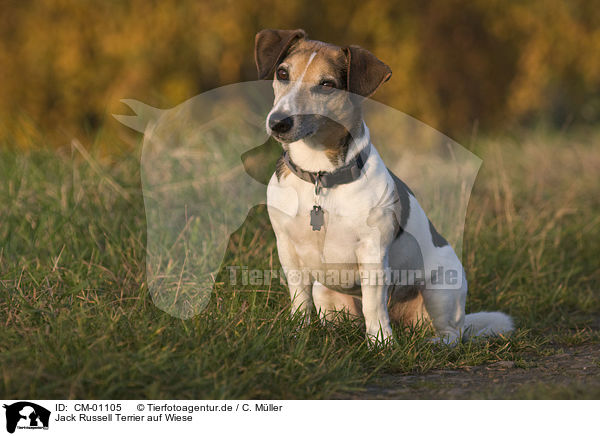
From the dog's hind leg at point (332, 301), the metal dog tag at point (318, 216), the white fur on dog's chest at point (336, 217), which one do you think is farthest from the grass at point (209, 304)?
the metal dog tag at point (318, 216)

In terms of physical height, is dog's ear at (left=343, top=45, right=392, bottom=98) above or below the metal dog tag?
above

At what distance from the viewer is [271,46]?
11.5 ft

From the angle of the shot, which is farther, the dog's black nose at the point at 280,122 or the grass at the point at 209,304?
the dog's black nose at the point at 280,122

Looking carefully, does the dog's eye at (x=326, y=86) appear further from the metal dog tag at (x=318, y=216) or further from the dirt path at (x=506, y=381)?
the dirt path at (x=506, y=381)

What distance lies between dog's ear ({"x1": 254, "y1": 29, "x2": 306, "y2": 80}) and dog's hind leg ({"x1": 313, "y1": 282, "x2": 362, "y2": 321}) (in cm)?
125

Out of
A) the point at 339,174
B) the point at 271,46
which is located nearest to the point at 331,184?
the point at 339,174

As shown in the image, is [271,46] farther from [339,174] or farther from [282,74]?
[339,174]

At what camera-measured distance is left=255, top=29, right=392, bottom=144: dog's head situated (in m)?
3.20

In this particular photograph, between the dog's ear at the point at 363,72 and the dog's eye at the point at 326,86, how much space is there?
9cm

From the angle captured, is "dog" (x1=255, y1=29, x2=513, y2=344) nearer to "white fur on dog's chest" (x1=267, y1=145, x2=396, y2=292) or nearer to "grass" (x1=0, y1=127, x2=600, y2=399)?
Result: "white fur on dog's chest" (x1=267, y1=145, x2=396, y2=292)

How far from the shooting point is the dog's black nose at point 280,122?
3.13 m

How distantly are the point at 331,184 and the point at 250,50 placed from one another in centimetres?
483

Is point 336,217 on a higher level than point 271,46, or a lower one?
lower
